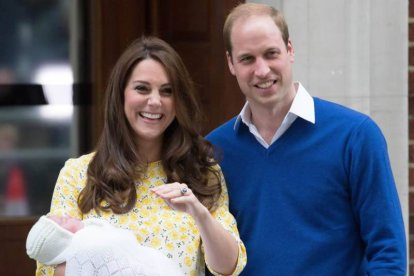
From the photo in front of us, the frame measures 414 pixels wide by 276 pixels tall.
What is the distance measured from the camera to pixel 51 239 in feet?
10.8

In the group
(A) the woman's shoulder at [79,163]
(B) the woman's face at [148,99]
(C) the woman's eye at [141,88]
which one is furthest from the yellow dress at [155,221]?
(C) the woman's eye at [141,88]

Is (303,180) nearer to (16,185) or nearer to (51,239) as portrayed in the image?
(51,239)

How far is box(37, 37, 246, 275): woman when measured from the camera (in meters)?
3.54

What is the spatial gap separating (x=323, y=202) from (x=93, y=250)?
82cm

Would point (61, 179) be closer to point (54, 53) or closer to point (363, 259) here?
point (363, 259)

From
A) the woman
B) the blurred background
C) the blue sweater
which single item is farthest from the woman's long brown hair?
the blurred background

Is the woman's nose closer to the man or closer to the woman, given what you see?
the woman

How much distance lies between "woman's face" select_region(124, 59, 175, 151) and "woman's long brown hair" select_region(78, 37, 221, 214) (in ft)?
0.08

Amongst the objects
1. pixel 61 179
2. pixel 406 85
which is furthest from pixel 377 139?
pixel 406 85

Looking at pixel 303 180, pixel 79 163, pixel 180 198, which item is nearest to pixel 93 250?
pixel 180 198

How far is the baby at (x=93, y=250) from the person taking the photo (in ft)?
10.6

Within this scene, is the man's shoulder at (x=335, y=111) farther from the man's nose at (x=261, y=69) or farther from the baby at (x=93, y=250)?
the baby at (x=93, y=250)

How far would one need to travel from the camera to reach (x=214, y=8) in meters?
6.15

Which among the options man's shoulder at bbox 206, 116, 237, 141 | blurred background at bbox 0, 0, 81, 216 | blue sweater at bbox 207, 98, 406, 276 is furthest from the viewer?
blurred background at bbox 0, 0, 81, 216
